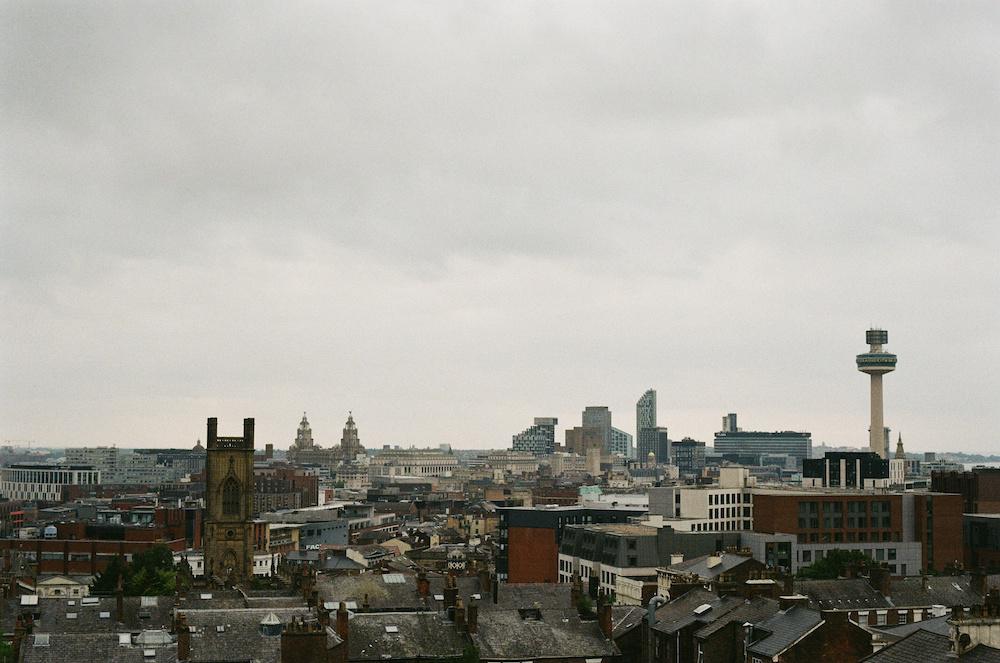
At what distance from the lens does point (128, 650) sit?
7575 cm

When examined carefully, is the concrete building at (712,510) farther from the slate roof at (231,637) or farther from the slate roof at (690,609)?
the slate roof at (231,637)

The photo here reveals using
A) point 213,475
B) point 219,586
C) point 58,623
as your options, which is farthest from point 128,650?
point 213,475

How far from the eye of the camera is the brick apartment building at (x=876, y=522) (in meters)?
175

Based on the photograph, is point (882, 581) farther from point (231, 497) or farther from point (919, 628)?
point (231, 497)

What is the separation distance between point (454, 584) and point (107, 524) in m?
98.7

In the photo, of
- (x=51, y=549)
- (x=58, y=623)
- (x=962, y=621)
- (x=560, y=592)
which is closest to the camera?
(x=962, y=621)

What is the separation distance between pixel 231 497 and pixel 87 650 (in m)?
77.4

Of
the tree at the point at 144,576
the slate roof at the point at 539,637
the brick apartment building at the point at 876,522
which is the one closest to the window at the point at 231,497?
the tree at the point at 144,576

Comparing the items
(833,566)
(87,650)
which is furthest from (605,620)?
(833,566)

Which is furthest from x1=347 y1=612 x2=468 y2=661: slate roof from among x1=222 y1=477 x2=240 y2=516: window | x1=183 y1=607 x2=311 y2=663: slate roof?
x1=222 y1=477 x2=240 y2=516: window

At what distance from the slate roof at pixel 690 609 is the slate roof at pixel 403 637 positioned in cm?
1193

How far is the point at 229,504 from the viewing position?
152 metres

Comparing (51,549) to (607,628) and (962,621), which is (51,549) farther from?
(962,621)

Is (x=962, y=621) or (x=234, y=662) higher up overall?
(x=962, y=621)
